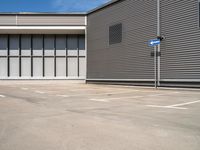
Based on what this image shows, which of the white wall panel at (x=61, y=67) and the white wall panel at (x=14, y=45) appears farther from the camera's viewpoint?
the white wall panel at (x=61, y=67)

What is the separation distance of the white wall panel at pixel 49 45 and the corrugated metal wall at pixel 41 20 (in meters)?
2.08

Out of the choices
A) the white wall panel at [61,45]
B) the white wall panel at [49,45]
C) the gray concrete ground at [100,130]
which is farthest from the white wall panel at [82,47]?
the gray concrete ground at [100,130]

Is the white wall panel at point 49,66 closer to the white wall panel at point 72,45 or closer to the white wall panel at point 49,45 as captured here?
the white wall panel at point 49,45

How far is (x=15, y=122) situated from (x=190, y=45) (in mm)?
12854

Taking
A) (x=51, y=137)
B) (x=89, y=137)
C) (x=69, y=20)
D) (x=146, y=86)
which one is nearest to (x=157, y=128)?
(x=89, y=137)

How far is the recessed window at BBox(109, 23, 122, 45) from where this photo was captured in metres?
21.9

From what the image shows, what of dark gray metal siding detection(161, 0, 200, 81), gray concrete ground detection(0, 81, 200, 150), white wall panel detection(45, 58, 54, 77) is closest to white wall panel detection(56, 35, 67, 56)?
white wall panel detection(45, 58, 54, 77)

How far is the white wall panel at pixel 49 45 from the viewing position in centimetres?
2814

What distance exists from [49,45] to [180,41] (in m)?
15.8

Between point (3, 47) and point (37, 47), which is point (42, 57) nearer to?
point (37, 47)

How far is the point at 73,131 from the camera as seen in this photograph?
5527 millimetres

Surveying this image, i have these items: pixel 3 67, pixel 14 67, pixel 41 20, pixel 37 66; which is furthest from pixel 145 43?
pixel 3 67

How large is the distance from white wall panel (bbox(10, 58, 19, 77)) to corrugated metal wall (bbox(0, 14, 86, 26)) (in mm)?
4101

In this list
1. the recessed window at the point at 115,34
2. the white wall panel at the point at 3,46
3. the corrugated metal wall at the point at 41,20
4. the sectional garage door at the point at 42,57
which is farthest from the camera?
the sectional garage door at the point at 42,57
